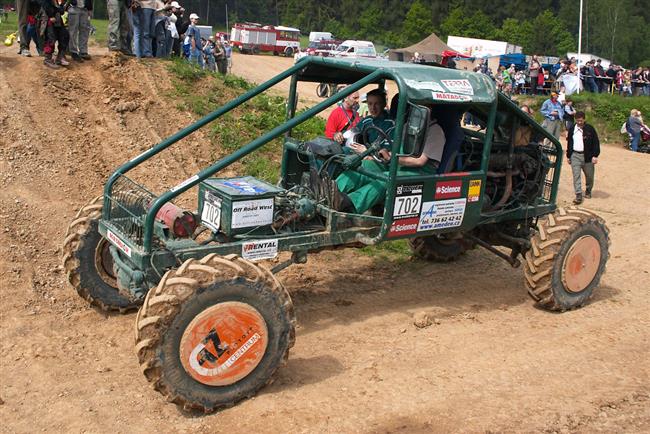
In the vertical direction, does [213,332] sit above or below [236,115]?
below

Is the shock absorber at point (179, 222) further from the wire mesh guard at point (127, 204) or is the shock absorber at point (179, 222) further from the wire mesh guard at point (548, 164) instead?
the wire mesh guard at point (548, 164)

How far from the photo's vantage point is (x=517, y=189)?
7.80 meters

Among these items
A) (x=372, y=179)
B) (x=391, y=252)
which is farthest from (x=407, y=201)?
(x=391, y=252)

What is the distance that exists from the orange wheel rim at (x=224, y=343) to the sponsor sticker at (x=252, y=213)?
102 centimetres

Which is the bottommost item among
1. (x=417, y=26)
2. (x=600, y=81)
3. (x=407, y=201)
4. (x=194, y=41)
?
(x=600, y=81)

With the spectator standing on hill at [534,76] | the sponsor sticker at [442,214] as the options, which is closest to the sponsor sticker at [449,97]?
the sponsor sticker at [442,214]

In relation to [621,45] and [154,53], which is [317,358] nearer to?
[154,53]

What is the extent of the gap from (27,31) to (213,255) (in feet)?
32.2

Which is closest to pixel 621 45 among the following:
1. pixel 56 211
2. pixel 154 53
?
pixel 154 53

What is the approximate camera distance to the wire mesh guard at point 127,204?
611cm

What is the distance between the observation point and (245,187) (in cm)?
620

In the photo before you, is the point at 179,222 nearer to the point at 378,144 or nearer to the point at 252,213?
the point at 252,213

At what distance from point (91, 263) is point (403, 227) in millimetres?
2961

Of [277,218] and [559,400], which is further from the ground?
[277,218]
